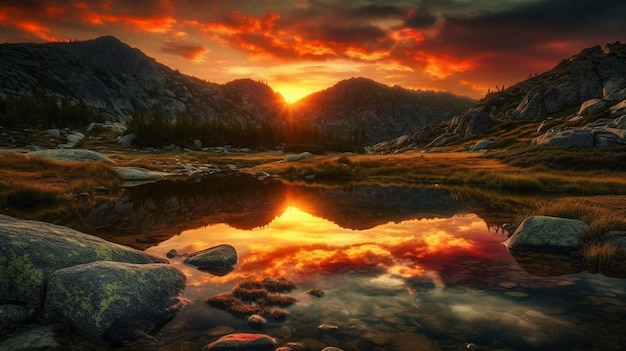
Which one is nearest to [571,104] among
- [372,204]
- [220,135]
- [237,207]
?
[220,135]

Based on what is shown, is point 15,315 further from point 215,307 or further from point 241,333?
point 241,333

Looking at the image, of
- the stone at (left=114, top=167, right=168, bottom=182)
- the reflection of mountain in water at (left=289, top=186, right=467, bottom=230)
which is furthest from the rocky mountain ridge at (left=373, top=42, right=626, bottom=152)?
the stone at (left=114, top=167, right=168, bottom=182)

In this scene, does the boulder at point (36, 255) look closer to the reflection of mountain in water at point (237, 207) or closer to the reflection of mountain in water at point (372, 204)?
the reflection of mountain in water at point (237, 207)

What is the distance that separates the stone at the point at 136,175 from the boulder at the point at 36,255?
30792mm

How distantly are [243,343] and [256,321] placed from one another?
1269 millimetres

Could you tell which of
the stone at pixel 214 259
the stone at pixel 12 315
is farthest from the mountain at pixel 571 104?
the stone at pixel 12 315

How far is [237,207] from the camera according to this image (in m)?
28.7

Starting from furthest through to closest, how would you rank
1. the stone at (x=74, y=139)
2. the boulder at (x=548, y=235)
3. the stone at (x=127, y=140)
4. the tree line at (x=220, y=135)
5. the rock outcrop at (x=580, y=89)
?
the rock outcrop at (x=580, y=89) → the tree line at (x=220, y=135) → the stone at (x=127, y=140) → the stone at (x=74, y=139) → the boulder at (x=548, y=235)

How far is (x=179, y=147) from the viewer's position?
9144 cm

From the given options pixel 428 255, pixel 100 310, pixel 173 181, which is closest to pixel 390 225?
pixel 428 255

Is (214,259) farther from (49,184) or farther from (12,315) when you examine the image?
(49,184)

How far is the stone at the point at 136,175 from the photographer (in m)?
40.9

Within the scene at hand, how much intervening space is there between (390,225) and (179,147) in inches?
3122

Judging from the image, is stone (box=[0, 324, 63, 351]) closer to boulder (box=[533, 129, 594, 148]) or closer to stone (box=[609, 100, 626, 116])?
boulder (box=[533, 129, 594, 148])
